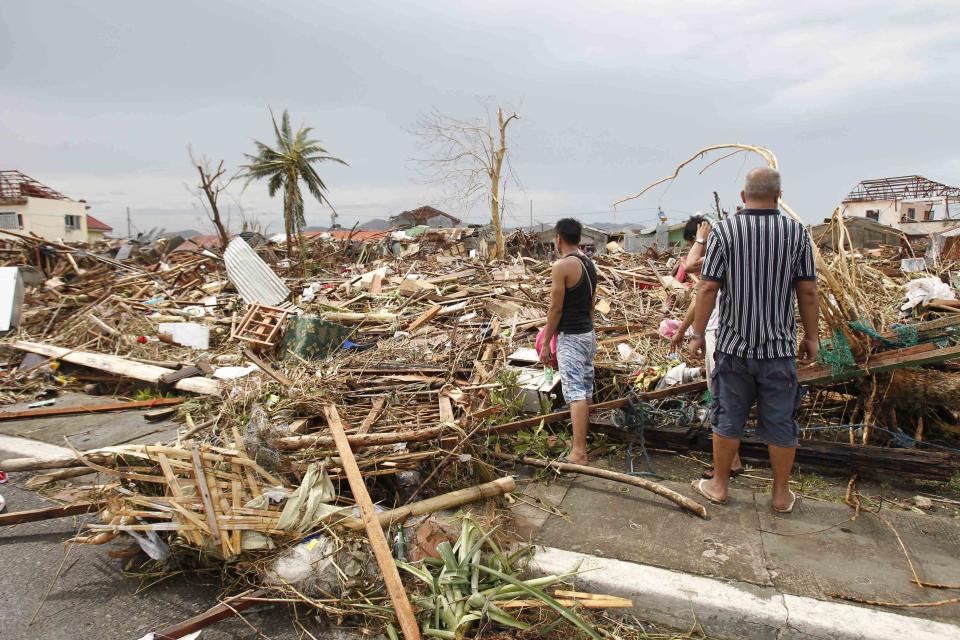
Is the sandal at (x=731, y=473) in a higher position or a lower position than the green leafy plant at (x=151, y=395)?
higher

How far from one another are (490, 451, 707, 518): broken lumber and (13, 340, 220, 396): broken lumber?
12.1ft

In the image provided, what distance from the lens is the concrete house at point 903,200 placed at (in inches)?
1500

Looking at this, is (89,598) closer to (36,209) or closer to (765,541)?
(765,541)

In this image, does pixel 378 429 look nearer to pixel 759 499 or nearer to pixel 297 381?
pixel 297 381

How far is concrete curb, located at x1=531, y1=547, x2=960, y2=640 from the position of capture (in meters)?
2.27

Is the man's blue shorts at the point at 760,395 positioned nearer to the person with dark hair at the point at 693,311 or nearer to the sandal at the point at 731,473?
the person with dark hair at the point at 693,311

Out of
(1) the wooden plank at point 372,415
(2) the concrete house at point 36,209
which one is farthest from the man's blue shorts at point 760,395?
(2) the concrete house at point 36,209

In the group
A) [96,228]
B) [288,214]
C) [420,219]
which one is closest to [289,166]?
[288,214]

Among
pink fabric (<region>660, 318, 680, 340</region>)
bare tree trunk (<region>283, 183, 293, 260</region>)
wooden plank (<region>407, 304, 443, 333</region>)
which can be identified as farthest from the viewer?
bare tree trunk (<region>283, 183, 293, 260</region>)

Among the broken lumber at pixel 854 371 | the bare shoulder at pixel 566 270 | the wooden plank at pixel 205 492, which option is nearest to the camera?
the wooden plank at pixel 205 492

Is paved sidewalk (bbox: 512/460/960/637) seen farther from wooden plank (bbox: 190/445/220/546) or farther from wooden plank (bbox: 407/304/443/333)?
wooden plank (bbox: 407/304/443/333)

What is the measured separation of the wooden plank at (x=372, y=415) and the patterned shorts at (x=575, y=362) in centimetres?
143

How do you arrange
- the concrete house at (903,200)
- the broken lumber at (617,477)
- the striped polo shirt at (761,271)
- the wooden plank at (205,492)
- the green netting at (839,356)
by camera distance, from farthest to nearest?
the concrete house at (903,200), the green netting at (839,356), the broken lumber at (617,477), the striped polo shirt at (761,271), the wooden plank at (205,492)

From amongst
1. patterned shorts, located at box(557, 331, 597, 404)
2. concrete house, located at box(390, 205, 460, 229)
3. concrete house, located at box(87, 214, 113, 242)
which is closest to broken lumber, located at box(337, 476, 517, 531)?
patterned shorts, located at box(557, 331, 597, 404)
